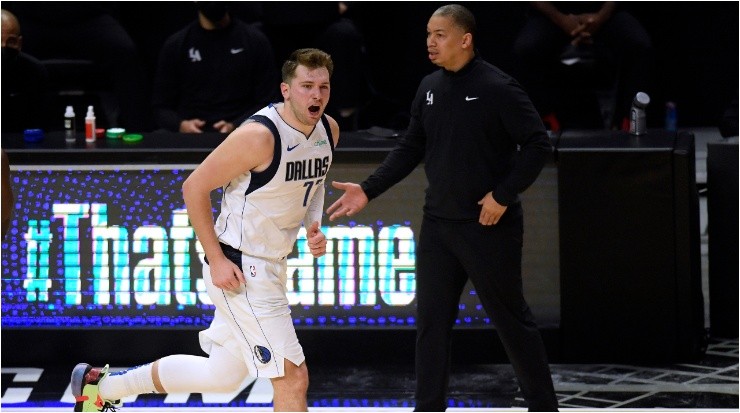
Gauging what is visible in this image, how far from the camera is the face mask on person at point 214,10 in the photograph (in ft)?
30.1

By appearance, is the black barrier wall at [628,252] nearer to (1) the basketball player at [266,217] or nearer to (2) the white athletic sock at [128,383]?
(1) the basketball player at [266,217]

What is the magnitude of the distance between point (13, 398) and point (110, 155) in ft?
4.43

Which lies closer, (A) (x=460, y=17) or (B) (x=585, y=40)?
(A) (x=460, y=17)

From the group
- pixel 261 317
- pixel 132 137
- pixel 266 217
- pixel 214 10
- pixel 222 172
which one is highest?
pixel 214 10

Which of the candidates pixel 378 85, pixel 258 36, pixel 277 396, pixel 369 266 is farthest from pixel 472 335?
pixel 378 85

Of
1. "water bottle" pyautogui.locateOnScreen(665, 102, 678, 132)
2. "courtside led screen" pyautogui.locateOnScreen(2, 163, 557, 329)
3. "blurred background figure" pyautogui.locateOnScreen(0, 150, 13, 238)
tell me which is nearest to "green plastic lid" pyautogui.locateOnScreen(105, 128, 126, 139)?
"courtside led screen" pyautogui.locateOnScreen(2, 163, 557, 329)

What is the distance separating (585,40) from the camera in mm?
10016

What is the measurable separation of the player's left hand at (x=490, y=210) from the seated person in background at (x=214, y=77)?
313cm

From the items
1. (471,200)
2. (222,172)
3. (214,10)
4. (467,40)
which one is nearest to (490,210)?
(471,200)

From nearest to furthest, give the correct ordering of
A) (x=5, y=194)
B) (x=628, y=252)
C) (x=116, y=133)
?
(x=5, y=194)
(x=628, y=252)
(x=116, y=133)

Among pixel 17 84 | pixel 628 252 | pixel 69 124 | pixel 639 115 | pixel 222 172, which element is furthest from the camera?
pixel 17 84

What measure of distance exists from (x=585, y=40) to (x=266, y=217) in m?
4.75

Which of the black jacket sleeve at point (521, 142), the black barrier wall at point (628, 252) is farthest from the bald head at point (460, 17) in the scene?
the black barrier wall at point (628, 252)

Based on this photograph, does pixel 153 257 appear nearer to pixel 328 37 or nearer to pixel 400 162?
pixel 400 162
